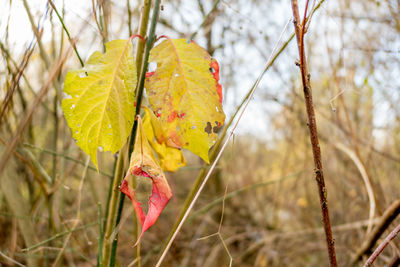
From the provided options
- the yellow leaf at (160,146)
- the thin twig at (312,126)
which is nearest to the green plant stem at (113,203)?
the yellow leaf at (160,146)

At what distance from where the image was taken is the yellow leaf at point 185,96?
1.44ft

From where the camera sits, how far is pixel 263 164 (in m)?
2.83

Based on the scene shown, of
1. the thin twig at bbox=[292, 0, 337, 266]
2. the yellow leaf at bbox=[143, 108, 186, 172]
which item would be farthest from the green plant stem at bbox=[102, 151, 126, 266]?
the thin twig at bbox=[292, 0, 337, 266]

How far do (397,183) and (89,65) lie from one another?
148cm

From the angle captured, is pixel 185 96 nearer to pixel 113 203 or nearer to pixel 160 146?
pixel 160 146

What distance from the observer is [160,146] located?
1.64 ft

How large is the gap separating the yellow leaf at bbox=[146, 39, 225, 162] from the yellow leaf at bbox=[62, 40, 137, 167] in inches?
1.4

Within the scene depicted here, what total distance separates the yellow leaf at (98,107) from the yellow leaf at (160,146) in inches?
2.7

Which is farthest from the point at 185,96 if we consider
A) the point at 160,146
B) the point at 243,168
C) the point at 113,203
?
the point at 243,168

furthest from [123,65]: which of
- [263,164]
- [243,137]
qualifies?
[263,164]

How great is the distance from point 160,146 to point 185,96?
0.33 feet

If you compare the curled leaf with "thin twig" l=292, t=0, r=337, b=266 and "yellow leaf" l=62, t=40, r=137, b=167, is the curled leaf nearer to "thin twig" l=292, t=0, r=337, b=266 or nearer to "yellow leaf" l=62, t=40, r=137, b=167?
"yellow leaf" l=62, t=40, r=137, b=167

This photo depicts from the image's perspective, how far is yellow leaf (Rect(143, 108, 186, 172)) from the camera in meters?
0.48

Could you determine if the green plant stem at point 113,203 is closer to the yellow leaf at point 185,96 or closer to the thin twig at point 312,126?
the yellow leaf at point 185,96
